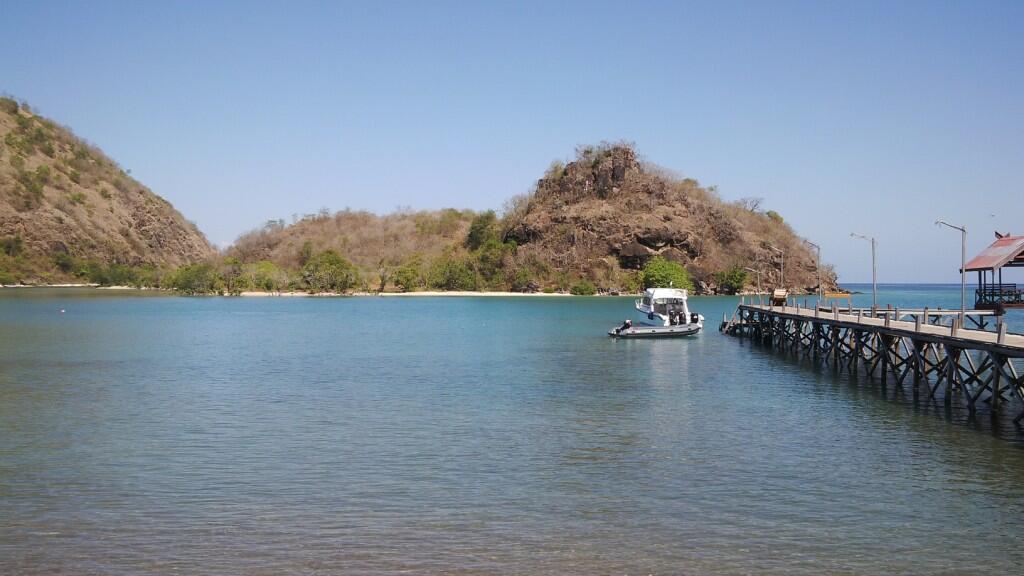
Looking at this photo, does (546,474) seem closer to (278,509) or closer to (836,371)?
(278,509)

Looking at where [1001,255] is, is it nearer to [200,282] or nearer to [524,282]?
[524,282]

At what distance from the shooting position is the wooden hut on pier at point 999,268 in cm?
4906

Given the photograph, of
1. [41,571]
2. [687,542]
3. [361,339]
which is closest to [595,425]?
[687,542]

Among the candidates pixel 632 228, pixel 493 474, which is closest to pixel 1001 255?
pixel 493 474

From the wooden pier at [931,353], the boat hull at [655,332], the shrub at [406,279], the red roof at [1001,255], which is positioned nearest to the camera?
the wooden pier at [931,353]

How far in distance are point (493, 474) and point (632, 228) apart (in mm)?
154279

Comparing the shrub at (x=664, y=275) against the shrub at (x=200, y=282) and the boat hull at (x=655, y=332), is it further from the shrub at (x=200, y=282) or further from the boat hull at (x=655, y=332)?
the boat hull at (x=655, y=332)

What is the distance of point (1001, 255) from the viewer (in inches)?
1971

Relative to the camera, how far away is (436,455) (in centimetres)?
2288

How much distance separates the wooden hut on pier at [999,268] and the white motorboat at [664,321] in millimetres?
20244

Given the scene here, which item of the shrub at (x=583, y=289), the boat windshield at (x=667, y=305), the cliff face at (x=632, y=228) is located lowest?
the boat windshield at (x=667, y=305)

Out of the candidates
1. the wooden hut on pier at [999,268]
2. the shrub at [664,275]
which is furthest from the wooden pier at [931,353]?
the shrub at [664,275]

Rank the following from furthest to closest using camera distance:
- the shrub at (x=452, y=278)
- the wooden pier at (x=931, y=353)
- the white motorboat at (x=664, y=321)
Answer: the shrub at (x=452, y=278) → the white motorboat at (x=664, y=321) → the wooden pier at (x=931, y=353)

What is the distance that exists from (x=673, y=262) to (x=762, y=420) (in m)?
139
